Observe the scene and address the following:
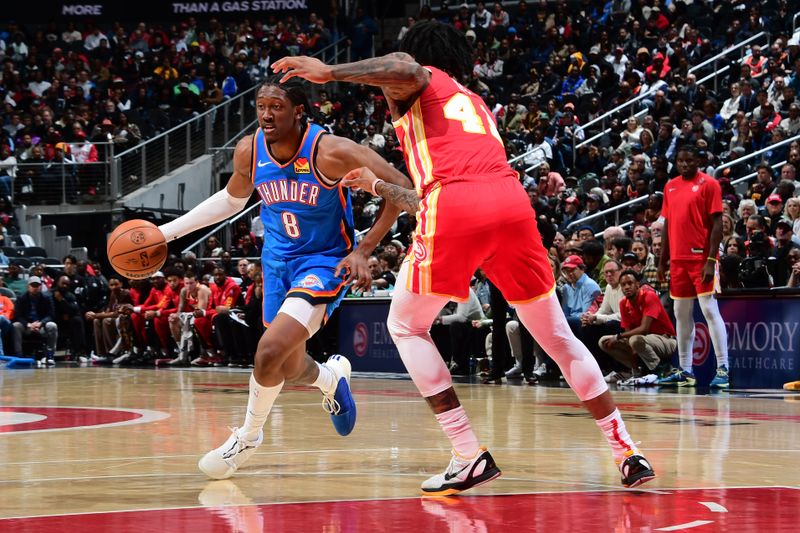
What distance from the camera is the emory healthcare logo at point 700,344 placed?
1193 cm

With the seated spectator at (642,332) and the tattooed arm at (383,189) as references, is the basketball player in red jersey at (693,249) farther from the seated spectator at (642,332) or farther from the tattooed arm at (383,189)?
the tattooed arm at (383,189)

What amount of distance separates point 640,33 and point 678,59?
198 cm

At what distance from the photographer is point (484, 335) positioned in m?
14.1

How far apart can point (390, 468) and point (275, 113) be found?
1873 millimetres

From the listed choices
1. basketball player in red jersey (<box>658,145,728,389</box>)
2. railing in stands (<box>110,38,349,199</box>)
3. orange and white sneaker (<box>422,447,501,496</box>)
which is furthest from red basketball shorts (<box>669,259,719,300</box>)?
railing in stands (<box>110,38,349,199</box>)

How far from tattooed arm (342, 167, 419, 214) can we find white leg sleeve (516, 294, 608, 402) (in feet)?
2.24

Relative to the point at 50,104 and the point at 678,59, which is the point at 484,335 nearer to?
the point at 678,59

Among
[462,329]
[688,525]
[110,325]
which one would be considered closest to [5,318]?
[110,325]

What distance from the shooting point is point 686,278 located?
11.3m

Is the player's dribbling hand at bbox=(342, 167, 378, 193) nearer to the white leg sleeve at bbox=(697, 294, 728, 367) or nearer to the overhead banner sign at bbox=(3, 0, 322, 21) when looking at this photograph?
the white leg sleeve at bbox=(697, 294, 728, 367)

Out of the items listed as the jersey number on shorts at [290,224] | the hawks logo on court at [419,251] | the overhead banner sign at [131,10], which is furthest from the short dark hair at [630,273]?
the overhead banner sign at [131,10]

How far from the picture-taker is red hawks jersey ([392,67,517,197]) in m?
5.02

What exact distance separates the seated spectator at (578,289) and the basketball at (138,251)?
7.13 m

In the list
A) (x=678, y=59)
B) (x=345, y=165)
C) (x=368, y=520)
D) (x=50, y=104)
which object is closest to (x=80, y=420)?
(x=345, y=165)
